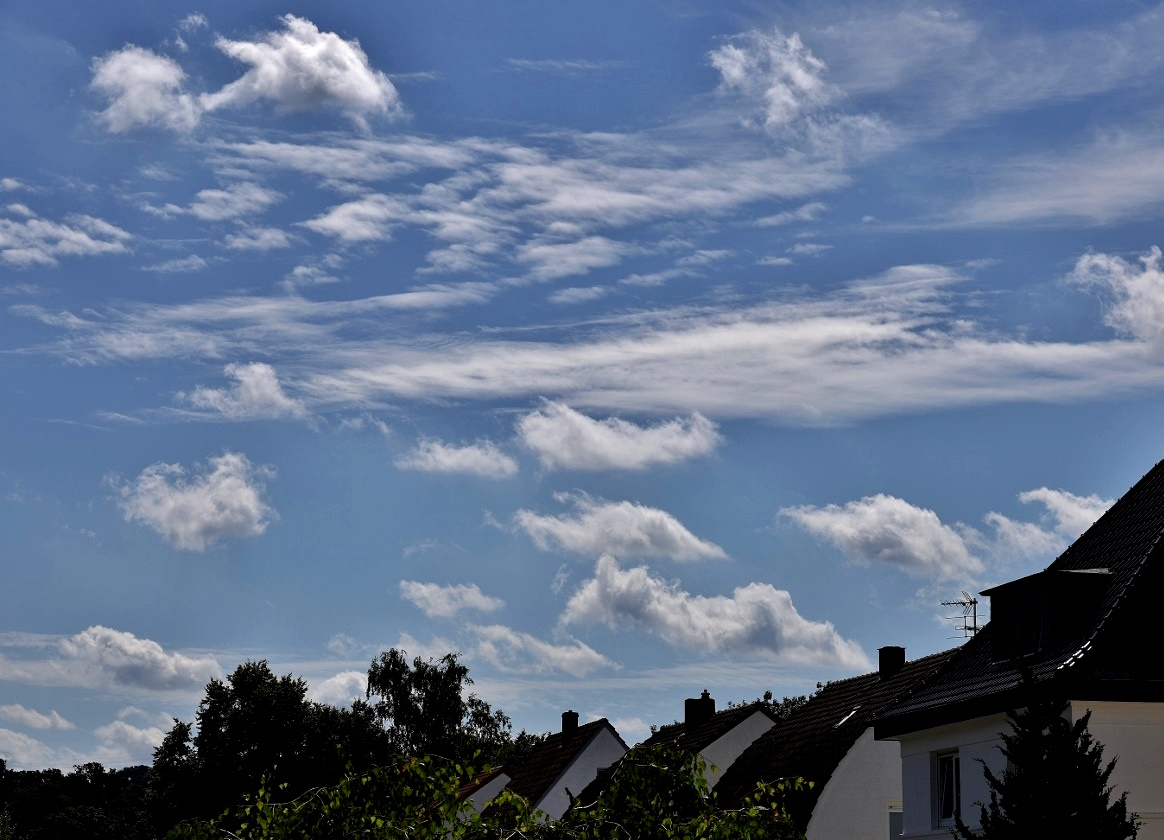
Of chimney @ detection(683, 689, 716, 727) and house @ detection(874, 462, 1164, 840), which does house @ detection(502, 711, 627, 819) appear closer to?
chimney @ detection(683, 689, 716, 727)

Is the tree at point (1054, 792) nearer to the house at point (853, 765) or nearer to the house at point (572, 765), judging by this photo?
the house at point (853, 765)

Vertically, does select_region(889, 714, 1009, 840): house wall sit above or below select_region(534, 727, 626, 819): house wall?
below

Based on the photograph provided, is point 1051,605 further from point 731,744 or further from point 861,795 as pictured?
point 731,744

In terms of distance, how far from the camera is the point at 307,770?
233 feet

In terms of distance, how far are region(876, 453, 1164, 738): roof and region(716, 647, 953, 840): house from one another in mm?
6768

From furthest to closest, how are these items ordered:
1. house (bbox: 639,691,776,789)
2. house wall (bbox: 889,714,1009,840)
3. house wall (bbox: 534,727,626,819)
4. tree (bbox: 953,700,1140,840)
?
1. house wall (bbox: 534,727,626,819)
2. house (bbox: 639,691,776,789)
3. house wall (bbox: 889,714,1009,840)
4. tree (bbox: 953,700,1140,840)

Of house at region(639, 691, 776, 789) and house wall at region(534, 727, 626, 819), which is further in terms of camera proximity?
house wall at region(534, 727, 626, 819)

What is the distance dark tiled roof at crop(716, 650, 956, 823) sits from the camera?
3919cm

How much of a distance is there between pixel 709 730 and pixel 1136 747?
100ft

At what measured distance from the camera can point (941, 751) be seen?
29.3 metres

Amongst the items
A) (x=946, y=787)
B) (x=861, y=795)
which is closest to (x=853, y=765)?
(x=861, y=795)

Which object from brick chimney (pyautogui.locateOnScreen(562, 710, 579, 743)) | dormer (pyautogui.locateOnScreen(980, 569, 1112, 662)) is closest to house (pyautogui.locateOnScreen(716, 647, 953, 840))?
dormer (pyautogui.locateOnScreen(980, 569, 1112, 662))

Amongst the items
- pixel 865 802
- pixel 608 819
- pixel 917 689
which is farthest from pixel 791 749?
pixel 608 819

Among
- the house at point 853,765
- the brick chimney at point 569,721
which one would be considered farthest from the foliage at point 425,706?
the house at point 853,765
